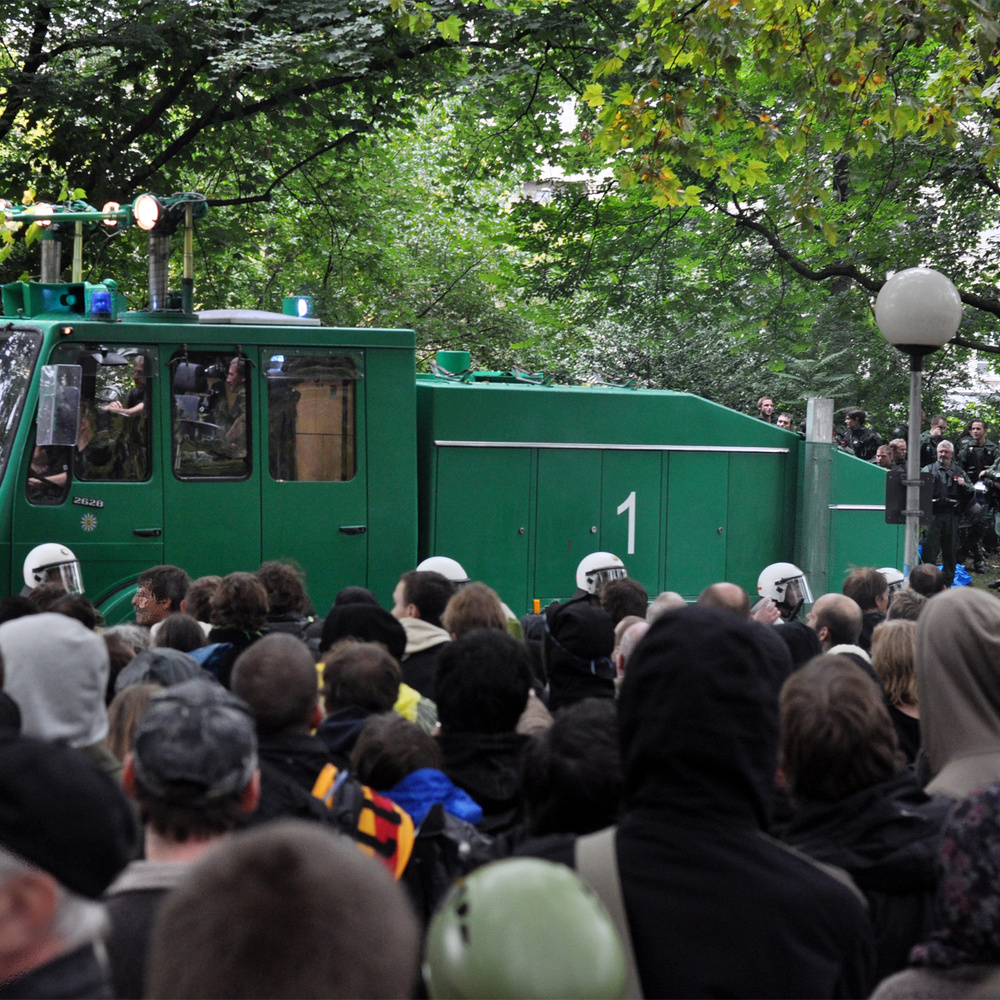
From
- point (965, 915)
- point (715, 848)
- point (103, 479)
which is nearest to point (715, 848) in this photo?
point (715, 848)

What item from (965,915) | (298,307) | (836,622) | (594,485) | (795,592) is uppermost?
(298,307)

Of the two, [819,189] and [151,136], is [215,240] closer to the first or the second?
[151,136]

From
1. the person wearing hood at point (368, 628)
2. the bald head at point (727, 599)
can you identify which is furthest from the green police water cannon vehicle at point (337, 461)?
the bald head at point (727, 599)

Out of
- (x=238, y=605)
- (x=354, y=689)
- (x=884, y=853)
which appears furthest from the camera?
(x=238, y=605)

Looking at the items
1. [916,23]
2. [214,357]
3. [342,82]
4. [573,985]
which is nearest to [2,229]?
[214,357]

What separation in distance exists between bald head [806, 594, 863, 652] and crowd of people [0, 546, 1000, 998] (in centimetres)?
158

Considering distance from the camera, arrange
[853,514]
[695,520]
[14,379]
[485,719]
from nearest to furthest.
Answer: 1. [485,719]
2. [14,379]
3. [695,520]
4. [853,514]

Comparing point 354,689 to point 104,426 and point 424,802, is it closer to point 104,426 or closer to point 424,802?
point 424,802

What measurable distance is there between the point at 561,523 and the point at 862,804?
7407mm

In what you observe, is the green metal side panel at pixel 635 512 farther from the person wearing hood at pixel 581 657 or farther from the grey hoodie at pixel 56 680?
the grey hoodie at pixel 56 680

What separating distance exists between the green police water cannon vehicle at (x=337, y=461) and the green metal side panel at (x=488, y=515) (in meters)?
0.01

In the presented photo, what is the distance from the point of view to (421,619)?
6.05m

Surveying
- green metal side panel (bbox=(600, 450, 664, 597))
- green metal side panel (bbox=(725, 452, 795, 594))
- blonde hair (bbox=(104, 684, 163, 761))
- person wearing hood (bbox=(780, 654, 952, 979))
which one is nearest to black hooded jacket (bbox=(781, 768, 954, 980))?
person wearing hood (bbox=(780, 654, 952, 979))

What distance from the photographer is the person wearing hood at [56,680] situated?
120 inches
